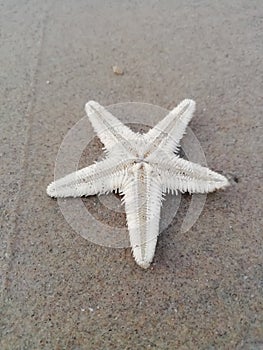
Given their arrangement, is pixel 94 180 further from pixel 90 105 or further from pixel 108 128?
pixel 90 105

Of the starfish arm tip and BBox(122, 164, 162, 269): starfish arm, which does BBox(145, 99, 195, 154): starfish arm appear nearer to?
BBox(122, 164, 162, 269): starfish arm

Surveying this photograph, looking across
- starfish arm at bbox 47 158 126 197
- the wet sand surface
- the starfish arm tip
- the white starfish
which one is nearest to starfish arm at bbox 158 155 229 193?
the white starfish

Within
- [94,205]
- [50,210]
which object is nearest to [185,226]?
[94,205]

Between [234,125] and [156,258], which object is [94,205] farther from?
[234,125]

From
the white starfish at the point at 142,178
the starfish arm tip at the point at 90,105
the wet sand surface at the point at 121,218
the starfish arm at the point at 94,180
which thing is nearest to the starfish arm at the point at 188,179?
the white starfish at the point at 142,178

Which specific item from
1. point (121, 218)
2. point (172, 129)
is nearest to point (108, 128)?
point (172, 129)

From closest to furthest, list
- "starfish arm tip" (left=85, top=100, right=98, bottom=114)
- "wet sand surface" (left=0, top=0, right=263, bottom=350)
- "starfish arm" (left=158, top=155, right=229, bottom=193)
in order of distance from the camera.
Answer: "wet sand surface" (left=0, top=0, right=263, bottom=350) → "starfish arm" (left=158, top=155, right=229, bottom=193) → "starfish arm tip" (left=85, top=100, right=98, bottom=114)
